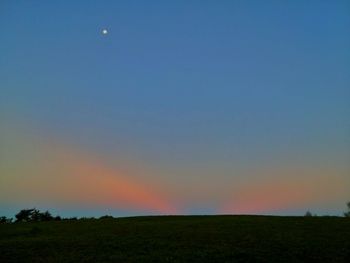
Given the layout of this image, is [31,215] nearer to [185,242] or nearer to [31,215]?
[31,215]

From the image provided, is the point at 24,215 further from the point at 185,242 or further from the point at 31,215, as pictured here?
the point at 185,242

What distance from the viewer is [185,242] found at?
3062cm

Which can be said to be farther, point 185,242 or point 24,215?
point 24,215

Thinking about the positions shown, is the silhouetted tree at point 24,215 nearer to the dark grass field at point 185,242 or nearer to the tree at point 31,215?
the tree at point 31,215

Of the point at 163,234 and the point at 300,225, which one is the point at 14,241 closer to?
the point at 163,234

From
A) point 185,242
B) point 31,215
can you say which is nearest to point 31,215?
point 31,215

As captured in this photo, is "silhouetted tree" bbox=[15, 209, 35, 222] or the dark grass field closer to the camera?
the dark grass field

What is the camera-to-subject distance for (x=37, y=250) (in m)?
29.8

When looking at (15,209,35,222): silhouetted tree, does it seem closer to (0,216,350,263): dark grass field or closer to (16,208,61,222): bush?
(16,208,61,222): bush

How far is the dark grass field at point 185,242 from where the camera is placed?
2752cm

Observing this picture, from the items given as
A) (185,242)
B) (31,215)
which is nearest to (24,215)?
(31,215)

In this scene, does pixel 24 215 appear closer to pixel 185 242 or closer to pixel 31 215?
pixel 31 215

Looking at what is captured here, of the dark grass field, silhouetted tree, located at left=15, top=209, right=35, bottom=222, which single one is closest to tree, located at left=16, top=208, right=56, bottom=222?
silhouetted tree, located at left=15, top=209, right=35, bottom=222

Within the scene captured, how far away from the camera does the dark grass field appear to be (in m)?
27.5
